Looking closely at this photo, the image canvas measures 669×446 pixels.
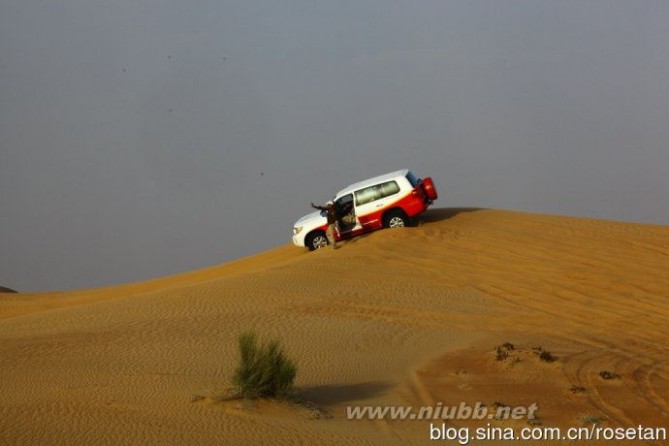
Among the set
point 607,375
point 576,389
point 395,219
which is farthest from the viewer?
point 395,219

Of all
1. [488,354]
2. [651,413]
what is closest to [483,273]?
[488,354]

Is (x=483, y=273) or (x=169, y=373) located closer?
(x=169, y=373)

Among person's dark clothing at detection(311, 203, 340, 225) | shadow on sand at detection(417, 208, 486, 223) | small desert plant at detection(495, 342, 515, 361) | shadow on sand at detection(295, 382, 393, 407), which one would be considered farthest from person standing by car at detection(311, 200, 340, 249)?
shadow on sand at detection(295, 382, 393, 407)

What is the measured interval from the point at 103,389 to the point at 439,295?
30.8 ft

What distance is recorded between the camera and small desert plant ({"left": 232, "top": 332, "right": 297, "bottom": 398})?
10922 millimetres

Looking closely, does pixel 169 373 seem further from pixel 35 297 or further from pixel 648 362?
pixel 35 297

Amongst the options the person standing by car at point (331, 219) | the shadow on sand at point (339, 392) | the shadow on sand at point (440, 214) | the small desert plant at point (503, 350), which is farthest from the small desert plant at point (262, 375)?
the shadow on sand at point (440, 214)

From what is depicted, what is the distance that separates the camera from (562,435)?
10.6 meters

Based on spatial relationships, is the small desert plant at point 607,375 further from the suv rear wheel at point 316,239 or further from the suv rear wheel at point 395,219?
the suv rear wheel at point 316,239

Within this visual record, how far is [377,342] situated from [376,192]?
30.5 ft

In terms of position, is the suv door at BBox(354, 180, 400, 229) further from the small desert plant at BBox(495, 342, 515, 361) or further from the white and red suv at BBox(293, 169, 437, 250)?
the small desert plant at BBox(495, 342, 515, 361)

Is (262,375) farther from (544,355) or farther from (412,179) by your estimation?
(412,179)

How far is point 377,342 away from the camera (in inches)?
603

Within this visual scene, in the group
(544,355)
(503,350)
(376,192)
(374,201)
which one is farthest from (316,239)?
(544,355)
